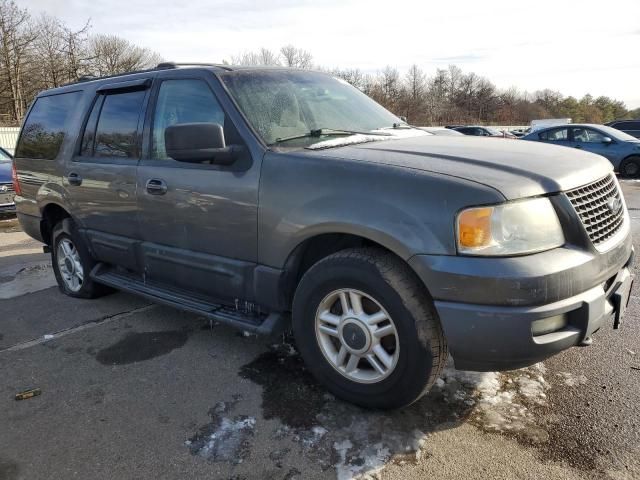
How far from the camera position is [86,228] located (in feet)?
14.6

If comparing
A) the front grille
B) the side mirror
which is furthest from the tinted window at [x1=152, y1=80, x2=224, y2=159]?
the front grille

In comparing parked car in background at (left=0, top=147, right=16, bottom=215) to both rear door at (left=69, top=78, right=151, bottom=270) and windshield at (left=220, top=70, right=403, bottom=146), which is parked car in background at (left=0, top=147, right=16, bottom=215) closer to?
rear door at (left=69, top=78, right=151, bottom=270)

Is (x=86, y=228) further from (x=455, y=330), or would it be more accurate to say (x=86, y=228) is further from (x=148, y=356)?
(x=455, y=330)

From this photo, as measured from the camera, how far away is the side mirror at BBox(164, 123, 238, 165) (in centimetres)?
288

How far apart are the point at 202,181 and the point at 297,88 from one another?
38.7 inches

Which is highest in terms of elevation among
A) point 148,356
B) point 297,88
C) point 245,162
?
point 297,88

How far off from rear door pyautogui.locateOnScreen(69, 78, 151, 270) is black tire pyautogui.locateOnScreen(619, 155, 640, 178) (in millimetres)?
14532

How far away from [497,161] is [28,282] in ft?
17.1

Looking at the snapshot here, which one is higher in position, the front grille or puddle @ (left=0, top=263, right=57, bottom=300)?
the front grille

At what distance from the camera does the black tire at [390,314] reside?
7.92 feet

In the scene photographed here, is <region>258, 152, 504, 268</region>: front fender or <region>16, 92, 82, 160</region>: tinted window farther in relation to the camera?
<region>16, 92, 82, 160</region>: tinted window

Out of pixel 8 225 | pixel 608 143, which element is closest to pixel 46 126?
pixel 8 225

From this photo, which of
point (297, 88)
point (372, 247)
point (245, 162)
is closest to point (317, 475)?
point (372, 247)

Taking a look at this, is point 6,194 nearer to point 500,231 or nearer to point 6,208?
point 6,208
